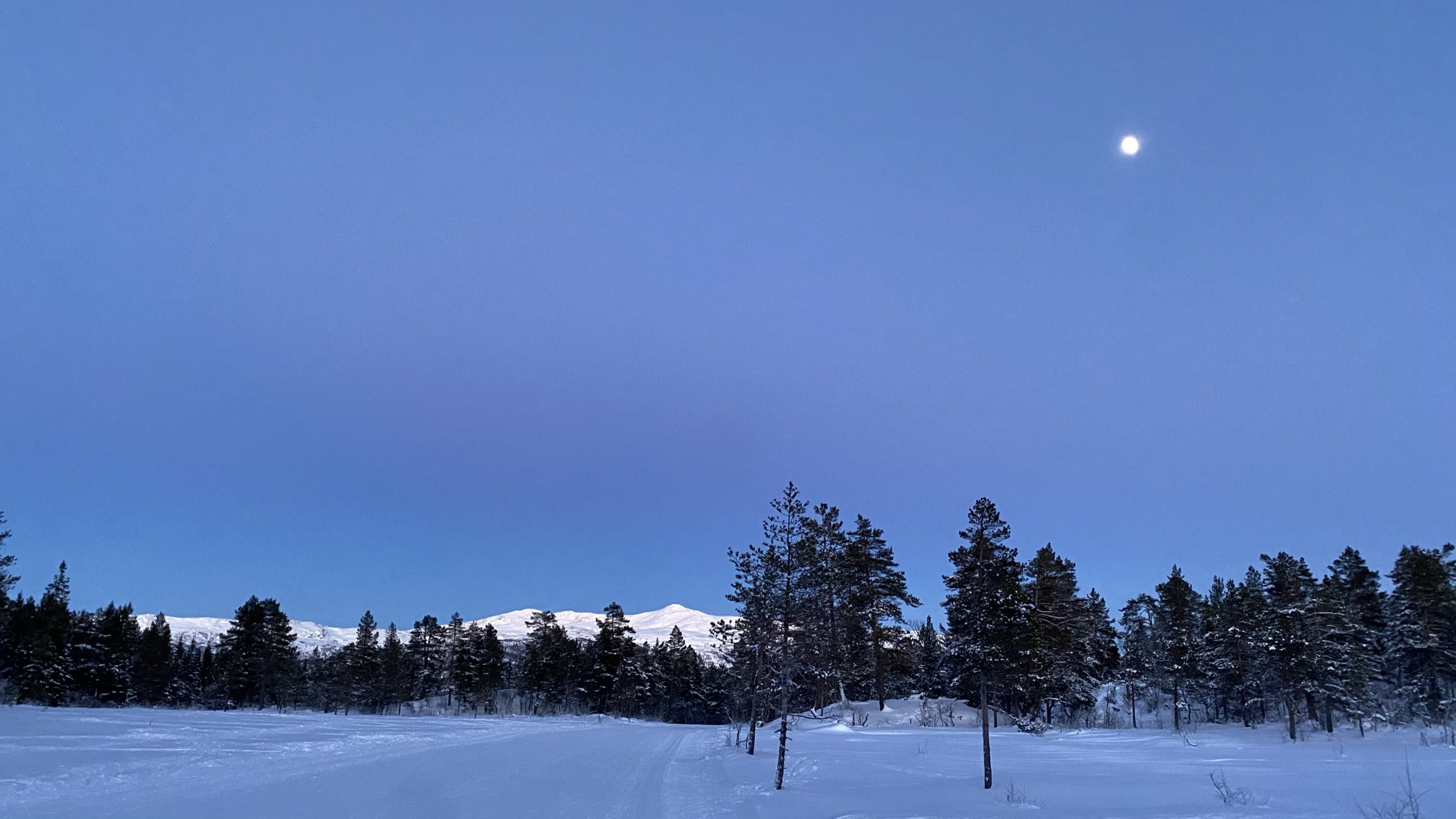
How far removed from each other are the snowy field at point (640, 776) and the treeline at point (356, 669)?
109 feet

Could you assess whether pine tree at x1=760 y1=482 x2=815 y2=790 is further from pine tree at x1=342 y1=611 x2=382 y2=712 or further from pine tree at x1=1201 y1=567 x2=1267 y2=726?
pine tree at x1=342 y1=611 x2=382 y2=712

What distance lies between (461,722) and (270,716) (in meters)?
15.1

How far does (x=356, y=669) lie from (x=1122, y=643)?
9321 centimetres

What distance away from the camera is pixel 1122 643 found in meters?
76.7

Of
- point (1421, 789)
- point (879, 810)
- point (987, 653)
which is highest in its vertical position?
point (987, 653)

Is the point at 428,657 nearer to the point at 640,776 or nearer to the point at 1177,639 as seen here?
the point at 640,776

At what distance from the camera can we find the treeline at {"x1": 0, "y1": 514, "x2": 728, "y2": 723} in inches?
2640

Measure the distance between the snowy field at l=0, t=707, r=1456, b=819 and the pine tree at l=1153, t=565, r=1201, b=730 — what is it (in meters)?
22.9

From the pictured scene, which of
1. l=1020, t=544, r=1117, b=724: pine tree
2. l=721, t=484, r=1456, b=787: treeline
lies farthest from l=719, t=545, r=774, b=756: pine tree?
l=1020, t=544, r=1117, b=724: pine tree

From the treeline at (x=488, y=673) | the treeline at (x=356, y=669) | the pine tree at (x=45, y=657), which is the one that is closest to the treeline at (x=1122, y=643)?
the treeline at (x=356, y=669)

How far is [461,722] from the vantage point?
Answer: 61906 mm

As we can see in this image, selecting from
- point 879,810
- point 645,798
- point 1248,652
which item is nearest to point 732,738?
point 645,798

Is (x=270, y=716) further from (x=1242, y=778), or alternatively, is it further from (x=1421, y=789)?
(x=1421, y=789)

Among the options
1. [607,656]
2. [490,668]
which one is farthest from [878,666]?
[490,668]
